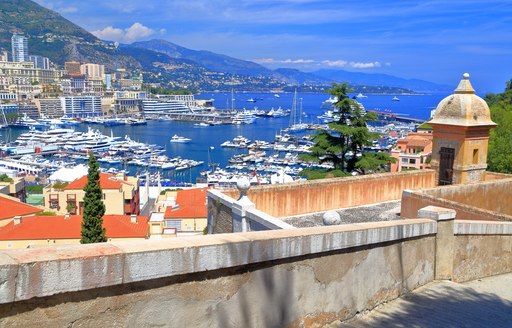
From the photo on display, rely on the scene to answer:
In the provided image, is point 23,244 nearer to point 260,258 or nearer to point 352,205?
point 352,205

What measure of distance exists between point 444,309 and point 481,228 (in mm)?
1604

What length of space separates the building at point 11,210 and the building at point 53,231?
1.47m

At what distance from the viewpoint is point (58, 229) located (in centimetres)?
2528

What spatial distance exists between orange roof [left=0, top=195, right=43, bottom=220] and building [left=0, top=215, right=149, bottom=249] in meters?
1.82

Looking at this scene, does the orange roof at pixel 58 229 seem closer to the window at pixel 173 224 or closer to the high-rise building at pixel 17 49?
the window at pixel 173 224

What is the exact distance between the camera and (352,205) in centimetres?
838

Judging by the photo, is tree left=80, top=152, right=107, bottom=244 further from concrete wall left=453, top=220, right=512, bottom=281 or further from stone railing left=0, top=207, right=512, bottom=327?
stone railing left=0, top=207, right=512, bottom=327

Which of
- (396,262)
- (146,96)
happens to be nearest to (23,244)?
(396,262)

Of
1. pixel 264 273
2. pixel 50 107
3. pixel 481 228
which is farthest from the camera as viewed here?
pixel 50 107

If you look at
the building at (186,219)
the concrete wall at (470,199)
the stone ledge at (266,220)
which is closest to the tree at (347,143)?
A: the concrete wall at (470,199)

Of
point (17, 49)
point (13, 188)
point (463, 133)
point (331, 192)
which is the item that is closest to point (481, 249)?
point (331, 192)

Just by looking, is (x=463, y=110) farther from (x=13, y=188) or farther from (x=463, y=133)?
(x=13, y=188)

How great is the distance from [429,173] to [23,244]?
20807mm

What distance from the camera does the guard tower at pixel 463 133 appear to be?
29.5 ft
